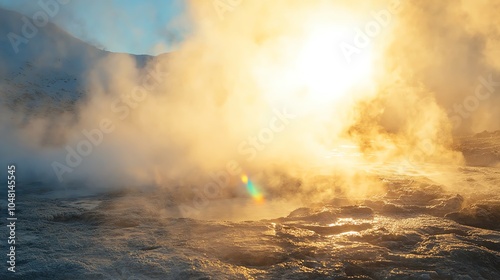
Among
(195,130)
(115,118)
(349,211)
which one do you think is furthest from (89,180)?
(349,211)

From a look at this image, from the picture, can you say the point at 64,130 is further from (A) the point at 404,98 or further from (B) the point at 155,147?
(A) the point at 404,98

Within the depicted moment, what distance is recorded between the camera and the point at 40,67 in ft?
99.6

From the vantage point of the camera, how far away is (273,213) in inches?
222

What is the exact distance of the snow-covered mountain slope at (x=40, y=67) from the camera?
2255 cm

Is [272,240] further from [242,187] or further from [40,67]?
[40,67]

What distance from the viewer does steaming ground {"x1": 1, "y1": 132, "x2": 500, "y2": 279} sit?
309 cm

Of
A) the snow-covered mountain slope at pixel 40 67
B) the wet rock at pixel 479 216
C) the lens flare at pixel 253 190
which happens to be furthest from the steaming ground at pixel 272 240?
the snow-covered mountain slope at pixel 40 67

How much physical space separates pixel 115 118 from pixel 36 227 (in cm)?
686

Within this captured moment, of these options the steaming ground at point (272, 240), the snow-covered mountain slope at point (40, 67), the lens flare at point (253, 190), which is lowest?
the steaming ground at point (272, 240)

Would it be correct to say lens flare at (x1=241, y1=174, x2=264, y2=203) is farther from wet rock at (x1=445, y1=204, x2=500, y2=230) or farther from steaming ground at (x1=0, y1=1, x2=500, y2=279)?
wet rock at (x1=445, y1=204, x2=500, y2=230)

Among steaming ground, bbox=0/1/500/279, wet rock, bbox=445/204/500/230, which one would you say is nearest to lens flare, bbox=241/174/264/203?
steaming ground, bbox=0/1/500/279

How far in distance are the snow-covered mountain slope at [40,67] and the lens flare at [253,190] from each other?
13.9 metres

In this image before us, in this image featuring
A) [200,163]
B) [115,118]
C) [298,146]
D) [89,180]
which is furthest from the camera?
[115,118]

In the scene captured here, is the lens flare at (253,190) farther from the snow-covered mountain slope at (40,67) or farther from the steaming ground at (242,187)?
the snow-covered mountain slope at (40,67)
